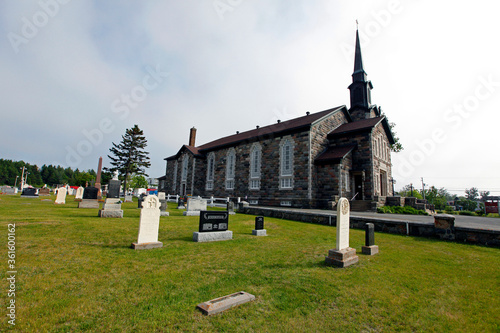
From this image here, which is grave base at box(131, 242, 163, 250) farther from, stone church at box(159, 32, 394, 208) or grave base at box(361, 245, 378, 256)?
stone church at box(159, 32, 394, 208)

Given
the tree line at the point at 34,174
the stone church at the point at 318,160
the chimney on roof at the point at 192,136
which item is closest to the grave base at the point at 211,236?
the stone church at the point at 318,160

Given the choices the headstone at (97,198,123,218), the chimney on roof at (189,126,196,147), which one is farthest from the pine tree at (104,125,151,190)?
the headstone at (97,198,123,218)

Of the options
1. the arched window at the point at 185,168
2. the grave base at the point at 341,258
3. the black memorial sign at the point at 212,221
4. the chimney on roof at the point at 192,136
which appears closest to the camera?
the grave base at the point at 341,258

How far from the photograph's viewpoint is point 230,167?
29922 mm

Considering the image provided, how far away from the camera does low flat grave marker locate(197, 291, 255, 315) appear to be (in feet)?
9.87

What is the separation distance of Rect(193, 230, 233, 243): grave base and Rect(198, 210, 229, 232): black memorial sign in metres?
0.18

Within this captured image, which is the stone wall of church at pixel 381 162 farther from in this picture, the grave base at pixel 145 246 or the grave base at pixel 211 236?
the grave base at pixel 145 246

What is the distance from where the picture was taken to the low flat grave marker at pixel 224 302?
3.01m

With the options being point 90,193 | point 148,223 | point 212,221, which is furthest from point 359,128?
point 90,193

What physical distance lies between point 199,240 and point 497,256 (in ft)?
29.2

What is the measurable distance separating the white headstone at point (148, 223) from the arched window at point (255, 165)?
63.3 ft

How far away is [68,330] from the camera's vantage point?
248 cm

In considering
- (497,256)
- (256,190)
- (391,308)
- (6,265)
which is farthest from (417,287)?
(256,190)

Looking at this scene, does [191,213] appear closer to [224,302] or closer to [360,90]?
[224,302]
